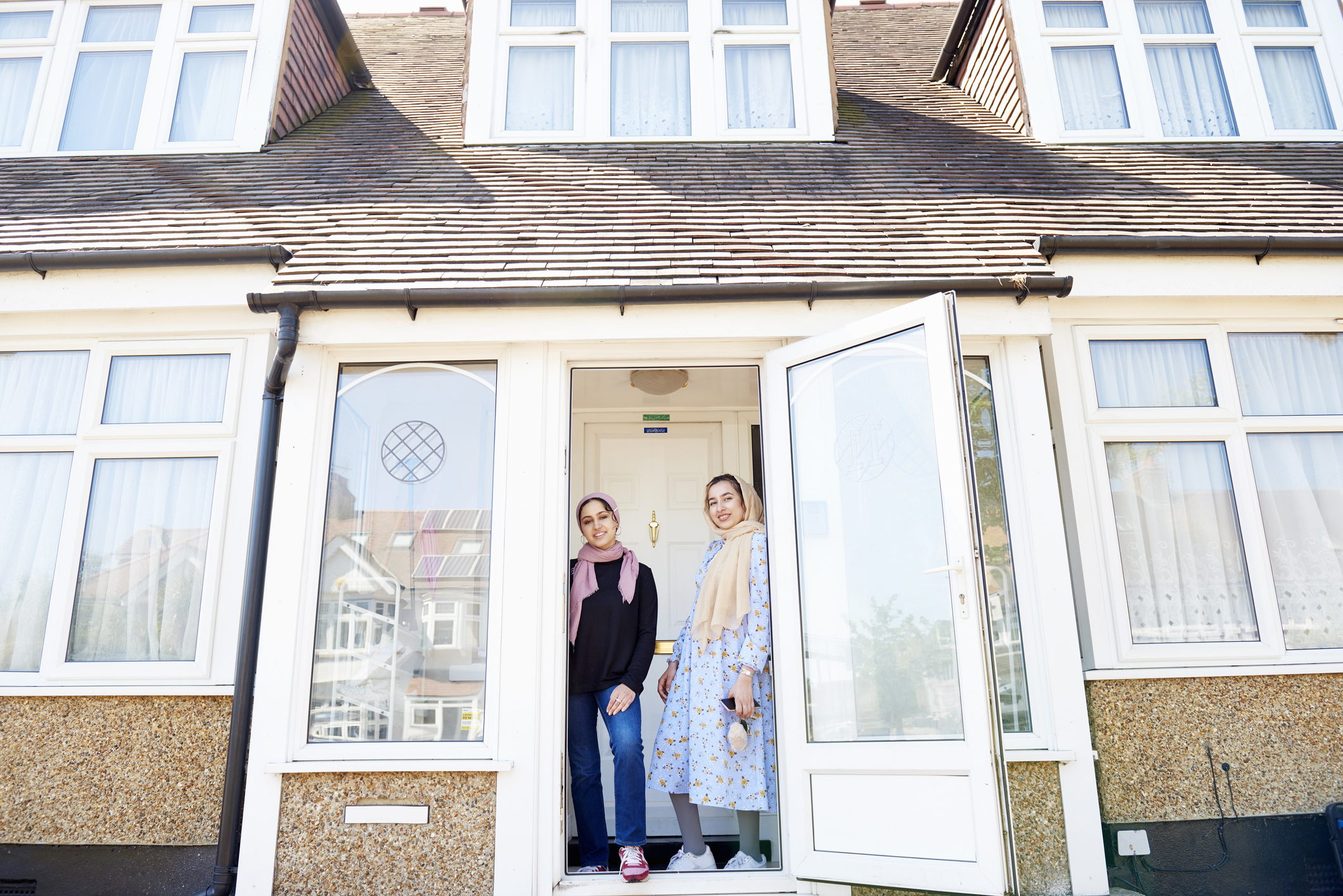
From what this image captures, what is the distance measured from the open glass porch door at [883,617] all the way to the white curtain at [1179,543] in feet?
4.89

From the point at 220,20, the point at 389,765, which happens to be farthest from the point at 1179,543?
the point at 220,20

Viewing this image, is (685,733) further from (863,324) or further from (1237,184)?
(1237,184)

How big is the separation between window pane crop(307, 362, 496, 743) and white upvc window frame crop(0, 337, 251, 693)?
61cm

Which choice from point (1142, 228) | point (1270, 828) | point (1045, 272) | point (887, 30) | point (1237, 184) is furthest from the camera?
point (887, 30)

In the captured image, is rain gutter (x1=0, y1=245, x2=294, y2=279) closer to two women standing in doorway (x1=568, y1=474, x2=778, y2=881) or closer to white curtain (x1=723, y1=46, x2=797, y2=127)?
two women standing in doorway (x1=568, y1=474, x2=778, y2=881)

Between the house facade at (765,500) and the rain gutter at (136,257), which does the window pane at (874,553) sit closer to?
the house facade at (765,500)

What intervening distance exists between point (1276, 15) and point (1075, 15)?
1.55 meters

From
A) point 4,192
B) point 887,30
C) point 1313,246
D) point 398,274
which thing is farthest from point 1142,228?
point 4,192

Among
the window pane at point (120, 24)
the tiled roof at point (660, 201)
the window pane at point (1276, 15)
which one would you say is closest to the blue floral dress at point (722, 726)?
the tiled roof at point (660, 201)

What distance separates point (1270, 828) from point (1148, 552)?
143 cm

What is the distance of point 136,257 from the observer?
4.71 m

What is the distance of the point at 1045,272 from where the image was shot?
452cm

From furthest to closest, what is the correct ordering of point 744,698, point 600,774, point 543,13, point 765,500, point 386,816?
point 543,13 → point 600,774 → point 765,500 → point 744,698 → point 386,816

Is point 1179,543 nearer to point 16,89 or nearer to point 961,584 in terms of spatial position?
point 961,584
